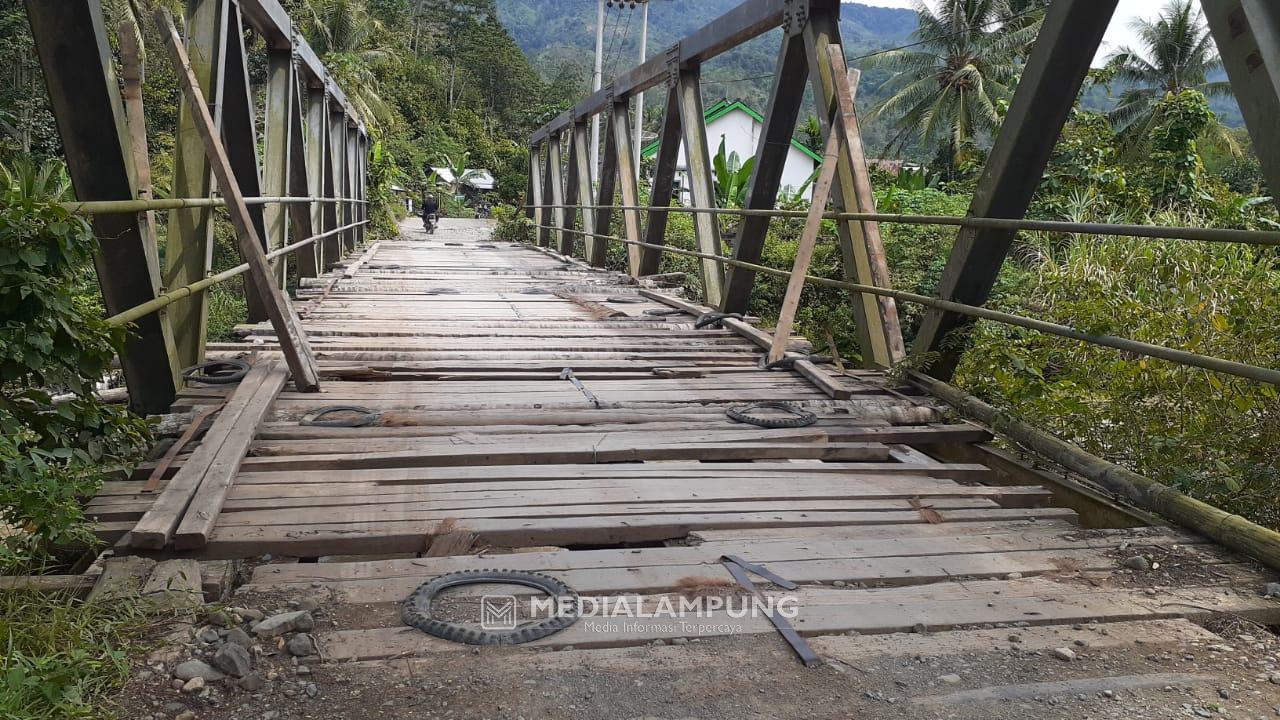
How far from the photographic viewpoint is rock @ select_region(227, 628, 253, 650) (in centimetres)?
172

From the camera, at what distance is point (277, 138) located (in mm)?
6008

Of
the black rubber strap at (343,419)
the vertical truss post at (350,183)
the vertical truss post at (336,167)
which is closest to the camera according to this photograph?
the black rubber strap at (343,419)

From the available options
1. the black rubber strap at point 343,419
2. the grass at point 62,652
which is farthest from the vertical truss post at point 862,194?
the grass at point 62,652

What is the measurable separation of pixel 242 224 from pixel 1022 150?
114 inches

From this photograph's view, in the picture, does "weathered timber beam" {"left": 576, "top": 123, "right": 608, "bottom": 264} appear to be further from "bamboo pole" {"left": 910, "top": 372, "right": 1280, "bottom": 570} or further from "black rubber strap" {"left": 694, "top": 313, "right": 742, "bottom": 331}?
"bamboo pole" {"left": 910, "top": 372, "right": 1280, "bottom": 570}

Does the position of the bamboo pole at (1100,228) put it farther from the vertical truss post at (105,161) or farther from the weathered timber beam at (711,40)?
the vertical truss post at (105,161)

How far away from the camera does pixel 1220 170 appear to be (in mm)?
33656

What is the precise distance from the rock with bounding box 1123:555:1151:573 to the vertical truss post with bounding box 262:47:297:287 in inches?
180

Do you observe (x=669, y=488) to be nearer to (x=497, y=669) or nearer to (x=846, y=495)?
(x=846, y=495)

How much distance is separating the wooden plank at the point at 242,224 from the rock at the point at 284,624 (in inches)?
80.5

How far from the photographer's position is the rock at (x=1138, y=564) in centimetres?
227

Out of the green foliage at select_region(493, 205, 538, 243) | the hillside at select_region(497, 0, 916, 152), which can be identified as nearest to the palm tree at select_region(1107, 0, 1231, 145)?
the green foliage at select_region(493, 205, 538, 243)

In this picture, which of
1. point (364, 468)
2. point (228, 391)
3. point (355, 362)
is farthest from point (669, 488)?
point (355, 362)

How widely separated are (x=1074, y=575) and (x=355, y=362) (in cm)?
319
